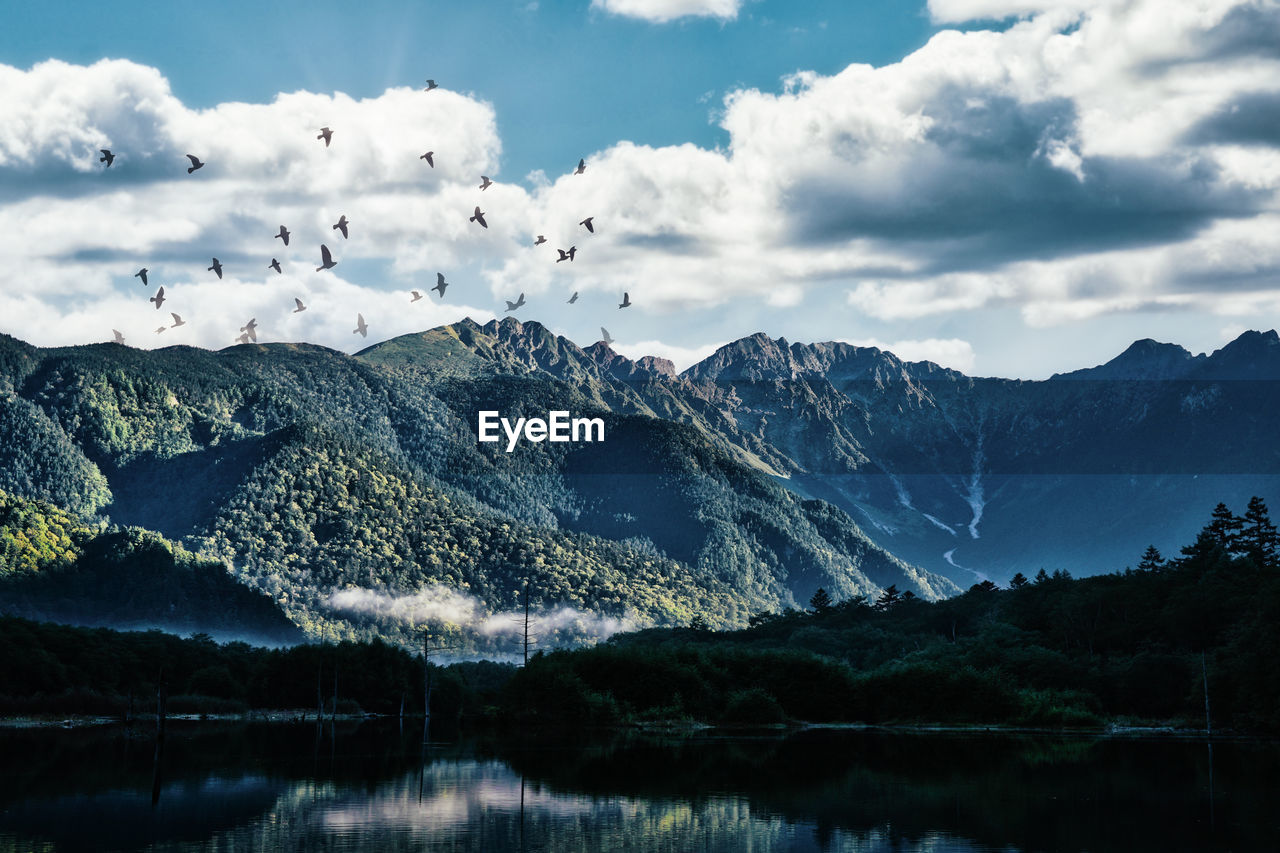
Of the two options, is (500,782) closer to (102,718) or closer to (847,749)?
(847,749)

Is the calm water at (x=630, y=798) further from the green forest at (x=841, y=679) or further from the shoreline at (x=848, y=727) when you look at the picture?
the green forest at (x=841, y=679)

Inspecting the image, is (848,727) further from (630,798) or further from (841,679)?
(630,798)

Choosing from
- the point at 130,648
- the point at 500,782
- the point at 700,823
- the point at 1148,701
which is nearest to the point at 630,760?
the point at 500,782

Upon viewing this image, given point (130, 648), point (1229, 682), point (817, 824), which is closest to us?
point (817, 824)

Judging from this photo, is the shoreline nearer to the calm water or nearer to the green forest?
the green forest

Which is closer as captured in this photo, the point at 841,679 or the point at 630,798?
the point at 630,798

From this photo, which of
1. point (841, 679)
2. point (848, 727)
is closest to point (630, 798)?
point (848, 727)

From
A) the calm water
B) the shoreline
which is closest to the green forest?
the shoreline

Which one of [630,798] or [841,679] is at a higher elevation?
[630,798]
